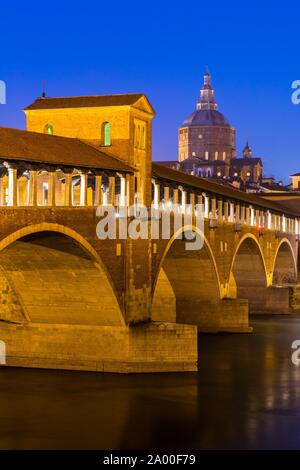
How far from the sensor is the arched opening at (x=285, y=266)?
78.8m

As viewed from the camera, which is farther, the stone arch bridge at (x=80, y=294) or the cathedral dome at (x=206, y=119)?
the cathedral dome at (x=206, y=119)

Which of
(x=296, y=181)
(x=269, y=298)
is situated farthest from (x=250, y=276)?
(x=296, y=181)

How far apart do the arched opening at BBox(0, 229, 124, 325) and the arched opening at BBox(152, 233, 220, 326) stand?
13922 mm

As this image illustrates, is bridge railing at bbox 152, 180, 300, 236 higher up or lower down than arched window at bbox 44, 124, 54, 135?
lower down

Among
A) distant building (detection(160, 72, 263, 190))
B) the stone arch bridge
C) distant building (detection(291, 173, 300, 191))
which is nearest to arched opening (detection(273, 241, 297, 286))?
the stone arch bridge

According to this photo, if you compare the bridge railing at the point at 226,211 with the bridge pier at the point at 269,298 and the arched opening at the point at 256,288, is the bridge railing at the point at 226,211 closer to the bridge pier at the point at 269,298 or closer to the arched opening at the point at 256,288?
the arched opening at the point at 256,288

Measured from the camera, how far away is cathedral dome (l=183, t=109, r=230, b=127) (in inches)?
7446

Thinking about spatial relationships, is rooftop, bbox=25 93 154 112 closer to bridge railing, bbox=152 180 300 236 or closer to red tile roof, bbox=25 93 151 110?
red tile roof, bbox=25 93 151 110

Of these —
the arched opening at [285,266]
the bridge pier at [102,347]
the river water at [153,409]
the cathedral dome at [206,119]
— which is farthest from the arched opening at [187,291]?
the cathedral dome at [206,119]

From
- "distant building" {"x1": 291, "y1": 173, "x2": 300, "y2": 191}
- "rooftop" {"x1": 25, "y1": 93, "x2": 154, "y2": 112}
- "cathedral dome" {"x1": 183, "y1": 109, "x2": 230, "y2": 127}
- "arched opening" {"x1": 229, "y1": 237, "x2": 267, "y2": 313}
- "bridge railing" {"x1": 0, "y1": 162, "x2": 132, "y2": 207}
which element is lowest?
"arched opening" {"x1": 229, "y1": 237, "x2": 267, "y2": 313}

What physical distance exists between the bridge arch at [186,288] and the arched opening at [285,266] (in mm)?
27948

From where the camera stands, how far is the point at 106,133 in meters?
39.2

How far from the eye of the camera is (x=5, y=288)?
1483 inches

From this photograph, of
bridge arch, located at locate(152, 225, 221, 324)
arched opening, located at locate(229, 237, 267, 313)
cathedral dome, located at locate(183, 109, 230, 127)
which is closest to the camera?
bridge arch, located at locate(152, 225, 221, 324)
